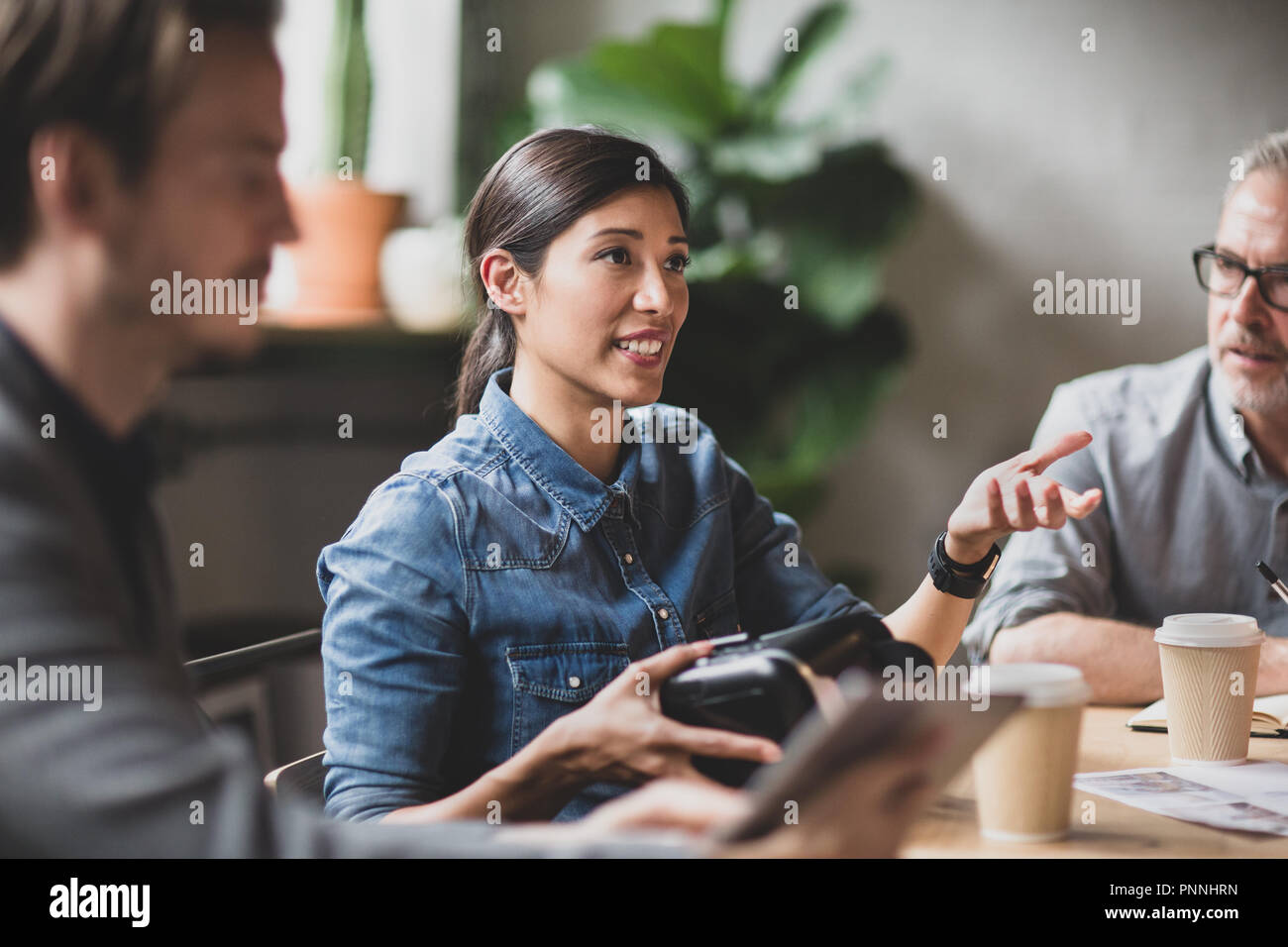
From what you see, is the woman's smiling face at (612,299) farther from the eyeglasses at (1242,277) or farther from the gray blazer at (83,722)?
the eyeglasses at (1242,277)

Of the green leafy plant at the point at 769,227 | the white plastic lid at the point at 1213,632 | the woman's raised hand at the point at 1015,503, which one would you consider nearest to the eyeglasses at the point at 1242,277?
the woman's raised hand at the point at 1015,503

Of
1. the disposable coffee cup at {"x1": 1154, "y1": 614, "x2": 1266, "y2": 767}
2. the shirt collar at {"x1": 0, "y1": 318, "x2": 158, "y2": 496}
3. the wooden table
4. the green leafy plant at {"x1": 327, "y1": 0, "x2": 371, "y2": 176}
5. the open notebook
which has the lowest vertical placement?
the wooden table

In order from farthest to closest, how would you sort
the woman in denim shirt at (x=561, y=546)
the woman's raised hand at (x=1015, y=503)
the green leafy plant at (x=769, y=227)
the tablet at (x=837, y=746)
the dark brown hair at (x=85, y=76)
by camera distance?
the green leafy plant at (x=769, y=227) < the woman's raised hand at (x=1015, y=503) < the woman in denim shirt at (x=561, y=546) < the dark brown hair at (x=85, y=76) < the tablet at (x=837, y=746)

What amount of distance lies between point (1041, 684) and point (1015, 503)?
1.17 ft

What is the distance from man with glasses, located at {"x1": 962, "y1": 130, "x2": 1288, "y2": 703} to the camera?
1.63 metres

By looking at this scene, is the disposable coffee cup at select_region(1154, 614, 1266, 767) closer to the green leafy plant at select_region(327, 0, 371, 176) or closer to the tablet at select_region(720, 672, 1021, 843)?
the tablet at select_region(720, 672, 1021, 843)

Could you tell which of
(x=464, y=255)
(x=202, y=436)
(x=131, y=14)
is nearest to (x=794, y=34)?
(x=202, y=436)

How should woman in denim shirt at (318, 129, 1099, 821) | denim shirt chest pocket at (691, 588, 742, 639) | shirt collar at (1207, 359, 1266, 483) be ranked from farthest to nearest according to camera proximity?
shirt collar at (1207, 359, 1266, 483) < denim shirt chest pocket at (691, 588, 742, 639) < woman in denim shirt at (318, 129, 1099, 821)

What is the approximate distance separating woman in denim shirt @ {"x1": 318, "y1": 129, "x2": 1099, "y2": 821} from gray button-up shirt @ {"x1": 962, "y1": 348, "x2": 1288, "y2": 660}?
0.40 metres

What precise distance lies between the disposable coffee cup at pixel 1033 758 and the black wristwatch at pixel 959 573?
0.41m

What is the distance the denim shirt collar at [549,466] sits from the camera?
1.26 m

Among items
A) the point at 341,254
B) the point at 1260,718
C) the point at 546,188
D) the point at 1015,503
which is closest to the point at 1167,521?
the point at 1260,718

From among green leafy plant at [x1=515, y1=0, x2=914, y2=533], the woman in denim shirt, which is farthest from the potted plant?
the woman in denim shirt

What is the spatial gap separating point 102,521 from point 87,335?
110 millimetres
